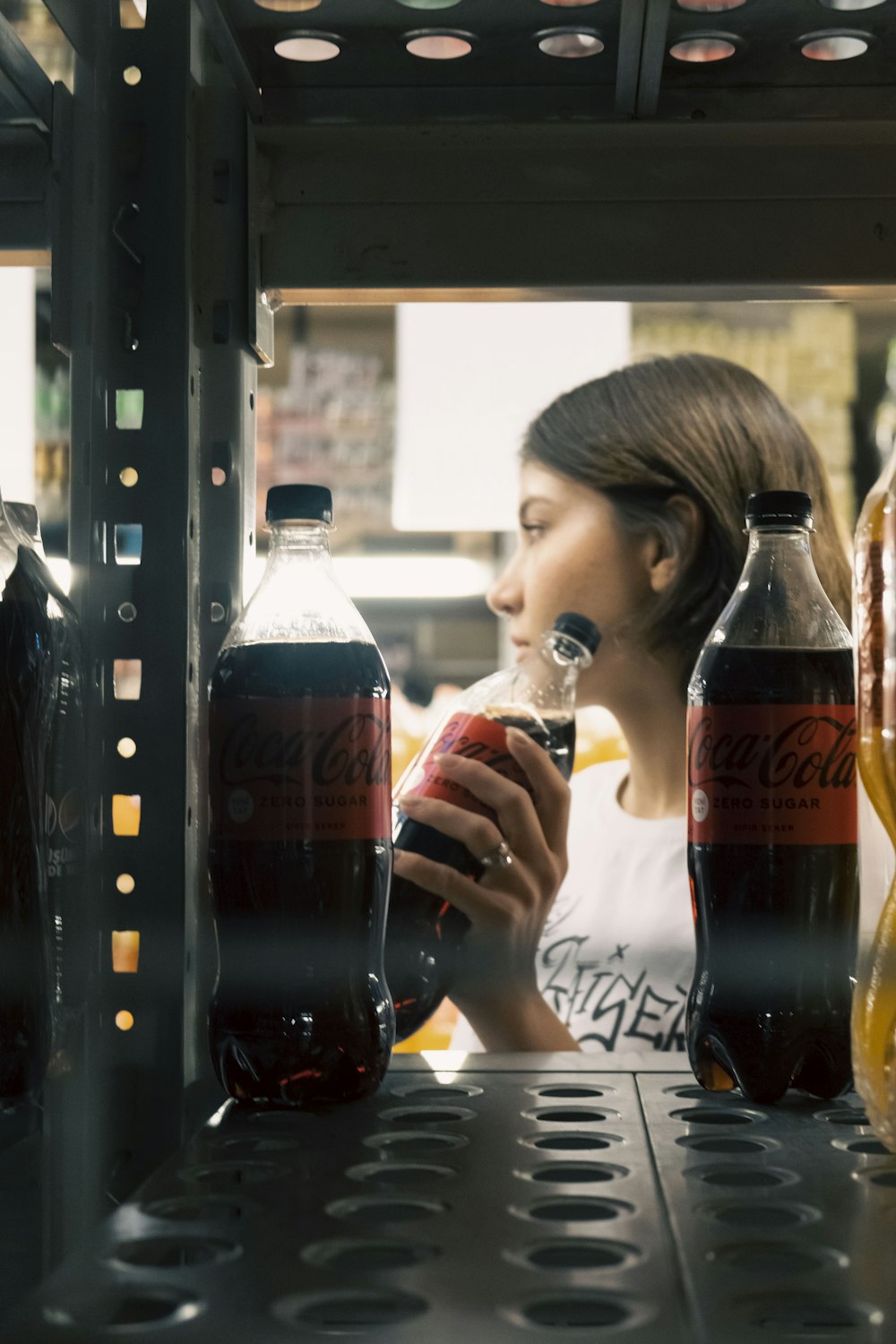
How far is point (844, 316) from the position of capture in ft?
9.51

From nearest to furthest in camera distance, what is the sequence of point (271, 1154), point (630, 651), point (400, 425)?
point (271, 1154)
point (630, 651)
point (400, 425)

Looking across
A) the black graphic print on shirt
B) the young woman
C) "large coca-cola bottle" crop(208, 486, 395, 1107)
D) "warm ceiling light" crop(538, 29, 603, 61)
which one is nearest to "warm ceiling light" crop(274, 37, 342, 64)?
"warm ceiling light" crop(538, 29, 603, 61)

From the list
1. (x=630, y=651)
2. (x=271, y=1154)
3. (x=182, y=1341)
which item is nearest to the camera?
(x=182, y=1341)

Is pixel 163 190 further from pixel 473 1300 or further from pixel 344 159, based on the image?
pixel 473 1300

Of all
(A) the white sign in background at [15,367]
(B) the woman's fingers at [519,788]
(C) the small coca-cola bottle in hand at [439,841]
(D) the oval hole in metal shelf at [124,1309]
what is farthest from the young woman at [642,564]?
(D) the oval hole in metal shelf at [124,1309]

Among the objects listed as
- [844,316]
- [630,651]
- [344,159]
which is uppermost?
[844,316]

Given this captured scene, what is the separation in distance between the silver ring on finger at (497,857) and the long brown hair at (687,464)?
0.73m

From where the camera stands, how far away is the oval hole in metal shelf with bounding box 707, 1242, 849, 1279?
1.58ft

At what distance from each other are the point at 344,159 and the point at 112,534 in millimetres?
296

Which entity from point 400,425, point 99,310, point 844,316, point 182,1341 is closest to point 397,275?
point 99,310

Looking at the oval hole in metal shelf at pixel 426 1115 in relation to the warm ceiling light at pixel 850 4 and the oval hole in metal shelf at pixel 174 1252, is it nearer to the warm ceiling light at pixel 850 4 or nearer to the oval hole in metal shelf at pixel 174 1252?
the oval hole in metal shelf at pixel 174 1252

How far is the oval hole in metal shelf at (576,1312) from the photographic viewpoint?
1.42ft

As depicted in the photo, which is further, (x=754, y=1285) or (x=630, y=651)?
(x=630, y=651)

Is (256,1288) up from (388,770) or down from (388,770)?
down
